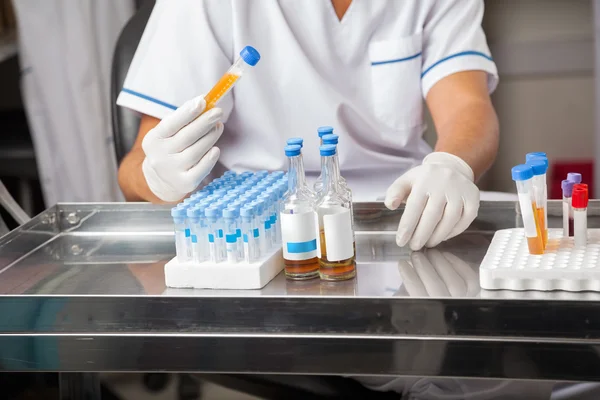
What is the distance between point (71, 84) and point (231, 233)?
1.33m

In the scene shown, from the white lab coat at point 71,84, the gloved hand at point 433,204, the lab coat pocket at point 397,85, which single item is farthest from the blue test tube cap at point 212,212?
the white lab coat at point 71,84

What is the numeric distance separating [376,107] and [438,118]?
0.13m

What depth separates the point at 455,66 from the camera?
1.65m

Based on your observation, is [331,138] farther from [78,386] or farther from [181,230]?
[78,386]

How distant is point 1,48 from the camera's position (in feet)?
7.29

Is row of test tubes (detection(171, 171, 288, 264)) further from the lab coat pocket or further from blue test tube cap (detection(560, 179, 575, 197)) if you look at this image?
the lab coat pocket

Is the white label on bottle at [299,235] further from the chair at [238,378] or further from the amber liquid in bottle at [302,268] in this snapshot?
the chair at [238,378]

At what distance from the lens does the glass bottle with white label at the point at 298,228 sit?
98 centimetres

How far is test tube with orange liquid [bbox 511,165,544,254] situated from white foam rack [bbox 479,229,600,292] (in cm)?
1

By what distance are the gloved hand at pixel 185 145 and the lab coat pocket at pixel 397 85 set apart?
0.56 m

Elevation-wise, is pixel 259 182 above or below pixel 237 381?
above

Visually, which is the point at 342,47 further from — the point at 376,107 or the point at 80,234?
the point at 80,234

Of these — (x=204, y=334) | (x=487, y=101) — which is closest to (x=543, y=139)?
(x=487, y=101)

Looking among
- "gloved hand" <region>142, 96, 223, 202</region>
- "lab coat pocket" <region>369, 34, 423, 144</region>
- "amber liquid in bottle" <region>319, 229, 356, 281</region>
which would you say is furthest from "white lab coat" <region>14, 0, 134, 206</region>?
"amber liquid in bottle" <region>319, 229, 356, 281</region>
